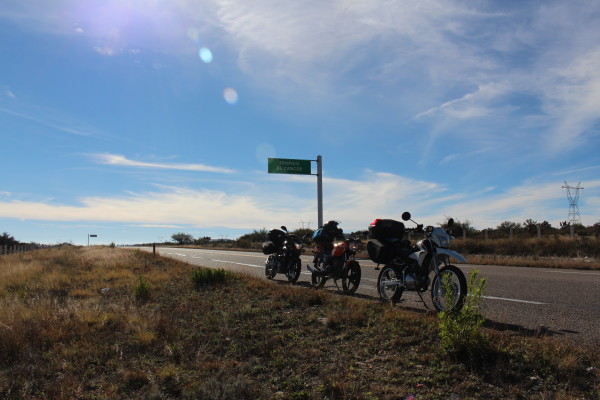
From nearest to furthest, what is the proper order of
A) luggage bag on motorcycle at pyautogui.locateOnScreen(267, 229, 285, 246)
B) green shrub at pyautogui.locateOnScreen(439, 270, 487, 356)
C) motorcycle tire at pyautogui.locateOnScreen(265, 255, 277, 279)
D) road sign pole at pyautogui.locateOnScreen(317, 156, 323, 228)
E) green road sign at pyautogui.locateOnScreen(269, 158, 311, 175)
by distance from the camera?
green shrub at pyautogui.locateOnScreen(439, 270, 487, 356)
luggage bag on motorcycle at pyautogui.locateOnScreen(267, 229, 285, 246)
motorcycle tire at pyautogui.locateOnScreen(265, 255, 277, 279)
road sign pole at pyautogui.locateOnScreen(317, 156, 323, 228)
green road sign at pyautogui.locateOnScreen(269, 158, 311, 175)

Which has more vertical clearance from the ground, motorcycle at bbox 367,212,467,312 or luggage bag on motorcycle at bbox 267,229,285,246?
luggage bag on motorcycle at bbox 267,229,285,246

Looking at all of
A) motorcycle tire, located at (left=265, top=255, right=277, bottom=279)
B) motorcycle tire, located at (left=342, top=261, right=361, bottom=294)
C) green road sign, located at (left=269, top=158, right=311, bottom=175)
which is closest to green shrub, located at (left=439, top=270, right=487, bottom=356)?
motorcycle tire, located at (left=342, top=261, right=361, bottom=294)

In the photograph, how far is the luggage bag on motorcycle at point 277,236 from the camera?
A: 12641 millimetres

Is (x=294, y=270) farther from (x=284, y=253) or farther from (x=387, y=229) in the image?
(x=387, y=229)

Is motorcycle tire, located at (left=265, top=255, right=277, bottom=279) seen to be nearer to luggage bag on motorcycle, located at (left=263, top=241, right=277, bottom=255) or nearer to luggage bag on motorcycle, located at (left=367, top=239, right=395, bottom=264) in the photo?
luggage bag on motorcycle, located at (left=263, top=241, right=277, bottom=255)

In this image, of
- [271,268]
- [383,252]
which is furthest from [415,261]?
[271,268]

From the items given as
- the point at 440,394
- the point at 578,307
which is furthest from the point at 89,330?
the point at 578,307

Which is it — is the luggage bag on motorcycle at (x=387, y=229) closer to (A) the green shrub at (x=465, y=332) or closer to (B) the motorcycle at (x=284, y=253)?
(A) the green shrub at (x=465, y=332)

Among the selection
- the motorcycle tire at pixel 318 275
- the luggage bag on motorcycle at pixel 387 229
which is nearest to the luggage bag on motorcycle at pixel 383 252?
the luggage bag on motorcycle at pixel 387 229

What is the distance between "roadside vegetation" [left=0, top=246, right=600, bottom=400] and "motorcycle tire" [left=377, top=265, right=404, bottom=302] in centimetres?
68

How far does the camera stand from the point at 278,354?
5215mm

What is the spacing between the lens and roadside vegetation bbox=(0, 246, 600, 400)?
4.00 metres

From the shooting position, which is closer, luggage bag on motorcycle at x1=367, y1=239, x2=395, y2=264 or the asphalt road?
the asphalt road

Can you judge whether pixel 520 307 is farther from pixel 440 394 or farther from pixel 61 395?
pixel 61 395
